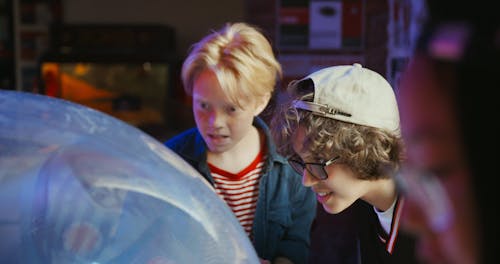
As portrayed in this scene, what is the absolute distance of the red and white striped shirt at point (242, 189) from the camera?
1482 millimetres

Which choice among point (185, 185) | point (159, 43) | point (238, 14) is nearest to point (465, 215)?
point (185, 185)

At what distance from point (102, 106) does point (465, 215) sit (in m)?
3.83

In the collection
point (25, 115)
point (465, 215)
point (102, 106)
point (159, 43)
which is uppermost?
point (465, 215)

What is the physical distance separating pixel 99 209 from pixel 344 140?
0.37 metres

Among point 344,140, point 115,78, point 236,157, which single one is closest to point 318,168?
point 344,140

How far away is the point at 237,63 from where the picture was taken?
139 centimetres

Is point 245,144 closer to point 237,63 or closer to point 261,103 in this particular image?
point 261,103

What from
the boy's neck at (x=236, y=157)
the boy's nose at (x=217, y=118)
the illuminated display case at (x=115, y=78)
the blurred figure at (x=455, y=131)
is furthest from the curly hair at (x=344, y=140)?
the illuminated display case at (x=115, y=78)

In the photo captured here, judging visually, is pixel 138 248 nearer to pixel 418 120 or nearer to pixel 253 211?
pixel 253 211

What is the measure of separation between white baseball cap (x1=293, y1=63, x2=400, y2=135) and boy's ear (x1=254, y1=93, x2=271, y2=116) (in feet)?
1.52

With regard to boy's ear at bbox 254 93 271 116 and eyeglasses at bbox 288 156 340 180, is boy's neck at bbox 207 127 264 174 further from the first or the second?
eyeglasses at bbox 288 156 340 180

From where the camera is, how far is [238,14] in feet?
15.4

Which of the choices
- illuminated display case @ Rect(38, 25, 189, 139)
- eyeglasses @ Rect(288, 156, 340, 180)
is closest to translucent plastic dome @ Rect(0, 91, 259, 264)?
eyeglasses @ Rect(288, 156, 340, 180)

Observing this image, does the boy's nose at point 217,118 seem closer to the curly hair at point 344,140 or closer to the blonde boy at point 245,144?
the blonde boy at point 245,144
